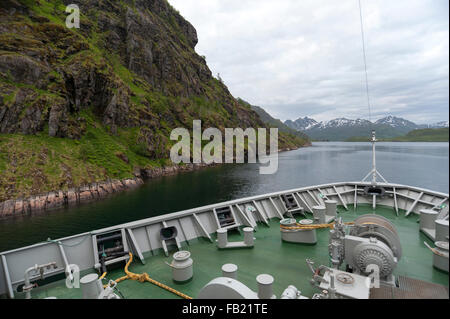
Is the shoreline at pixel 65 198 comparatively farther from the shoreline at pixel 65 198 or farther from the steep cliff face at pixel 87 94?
the steep cliff face at pixel 87 94

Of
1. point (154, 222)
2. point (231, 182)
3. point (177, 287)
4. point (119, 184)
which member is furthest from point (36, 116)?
point (177, 287)

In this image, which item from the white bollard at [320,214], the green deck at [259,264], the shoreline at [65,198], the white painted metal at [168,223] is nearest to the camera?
the green deck at [259,264]

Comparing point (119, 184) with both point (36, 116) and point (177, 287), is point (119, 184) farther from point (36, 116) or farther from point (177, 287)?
point (177, 287)

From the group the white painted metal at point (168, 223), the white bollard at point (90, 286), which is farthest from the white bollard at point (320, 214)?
the white bollard at point (90, 286)

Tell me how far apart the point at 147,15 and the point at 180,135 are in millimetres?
61861

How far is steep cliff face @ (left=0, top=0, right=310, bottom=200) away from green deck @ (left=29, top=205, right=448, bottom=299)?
97.1 ft

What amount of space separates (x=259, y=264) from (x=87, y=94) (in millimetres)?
62582

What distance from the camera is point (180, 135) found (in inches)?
2955

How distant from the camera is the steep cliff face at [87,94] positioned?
33125mm

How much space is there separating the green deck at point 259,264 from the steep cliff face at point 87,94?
29.6 meters

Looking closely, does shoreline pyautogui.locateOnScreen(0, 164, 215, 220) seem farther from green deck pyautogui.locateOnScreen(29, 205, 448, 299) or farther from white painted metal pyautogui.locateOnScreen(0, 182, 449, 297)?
green deck pyautogui.locateOnScreen(29, 205, 448, 299)

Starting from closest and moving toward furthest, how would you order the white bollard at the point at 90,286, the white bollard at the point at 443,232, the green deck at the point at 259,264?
the white bollard at the point at 443,232, the white bollard at the point at 90,286, the green deck at the point at 259,264

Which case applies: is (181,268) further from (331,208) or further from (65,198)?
(65,198)
